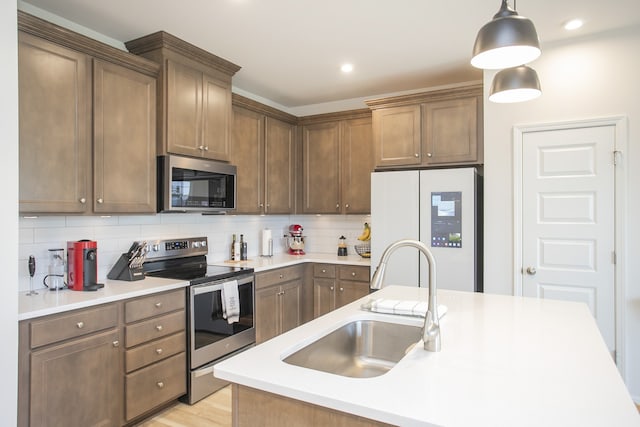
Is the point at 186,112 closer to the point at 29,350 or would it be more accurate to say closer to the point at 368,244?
the point at 29,350

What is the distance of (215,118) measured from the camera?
3289 millimetres

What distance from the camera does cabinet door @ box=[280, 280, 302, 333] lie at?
3877 mm

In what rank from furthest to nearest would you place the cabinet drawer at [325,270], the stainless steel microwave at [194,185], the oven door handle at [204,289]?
the cabinet drawer at [325,270] < the stainless steel microwave at [194,185] < the oven door handle at [204,289]

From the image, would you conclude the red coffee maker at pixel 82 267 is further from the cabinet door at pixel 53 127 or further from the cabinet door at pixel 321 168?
the cabinet door at pixel 321 168

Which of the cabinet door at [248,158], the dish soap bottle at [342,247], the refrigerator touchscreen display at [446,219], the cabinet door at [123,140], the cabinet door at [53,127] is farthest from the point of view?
the dish soap bottle at [342,247]

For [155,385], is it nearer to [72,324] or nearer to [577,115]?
[72,324]

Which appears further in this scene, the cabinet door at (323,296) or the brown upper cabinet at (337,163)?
the brown upper cabinet at (337,163)

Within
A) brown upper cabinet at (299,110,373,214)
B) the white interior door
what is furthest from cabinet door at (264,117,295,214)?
the white interior door

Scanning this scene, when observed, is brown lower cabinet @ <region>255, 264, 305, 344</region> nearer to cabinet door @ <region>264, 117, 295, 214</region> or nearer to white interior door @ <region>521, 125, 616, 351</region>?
cabinet door @ <region>264, 117, 295, 214</region>

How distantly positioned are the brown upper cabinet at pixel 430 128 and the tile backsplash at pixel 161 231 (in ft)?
3.21

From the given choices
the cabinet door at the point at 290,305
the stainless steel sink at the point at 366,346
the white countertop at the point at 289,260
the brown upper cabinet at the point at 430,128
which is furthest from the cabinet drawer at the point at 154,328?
the brown upper cabinet at the point at 430,128

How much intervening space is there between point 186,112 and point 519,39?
7.81 feet

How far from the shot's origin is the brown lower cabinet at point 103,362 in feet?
6.47

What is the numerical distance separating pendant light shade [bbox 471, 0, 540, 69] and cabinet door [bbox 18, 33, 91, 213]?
87.0 inches
